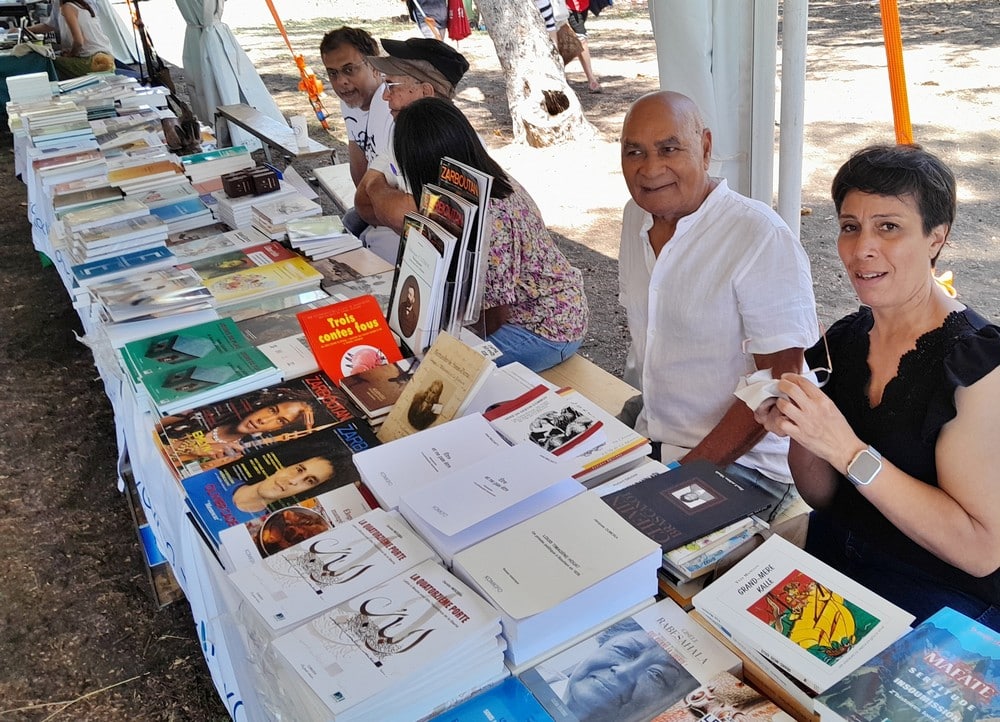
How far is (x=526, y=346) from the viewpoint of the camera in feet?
8.98

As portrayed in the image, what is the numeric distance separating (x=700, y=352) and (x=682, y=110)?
591 millimetres

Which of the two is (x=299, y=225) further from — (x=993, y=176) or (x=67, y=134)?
(x=993, y=176)

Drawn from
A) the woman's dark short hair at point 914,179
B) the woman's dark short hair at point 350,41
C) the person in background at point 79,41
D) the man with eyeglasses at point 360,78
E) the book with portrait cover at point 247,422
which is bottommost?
the book with portrait cover at point 247,422

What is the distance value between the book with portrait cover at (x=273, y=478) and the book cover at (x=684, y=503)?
1.90 ft

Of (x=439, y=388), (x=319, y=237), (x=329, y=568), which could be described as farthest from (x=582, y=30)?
(x=329, y=568)

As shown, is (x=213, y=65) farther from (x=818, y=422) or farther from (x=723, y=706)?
(x=723, y=706)

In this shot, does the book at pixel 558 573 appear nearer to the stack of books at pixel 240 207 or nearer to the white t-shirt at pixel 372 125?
the stack of books at pixel 240 207

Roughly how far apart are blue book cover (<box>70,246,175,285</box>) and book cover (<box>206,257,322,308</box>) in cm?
26

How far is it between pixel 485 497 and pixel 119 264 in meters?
1.87

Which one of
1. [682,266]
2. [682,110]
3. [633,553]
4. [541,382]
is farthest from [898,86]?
[633,553]

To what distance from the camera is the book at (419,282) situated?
2.02 m

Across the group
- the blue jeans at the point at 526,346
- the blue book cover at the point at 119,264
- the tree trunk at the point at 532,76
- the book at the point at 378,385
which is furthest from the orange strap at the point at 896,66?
the tree trunk at the point at 532,76

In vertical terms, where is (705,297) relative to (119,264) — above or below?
below

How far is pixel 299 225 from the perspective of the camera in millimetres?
2938
